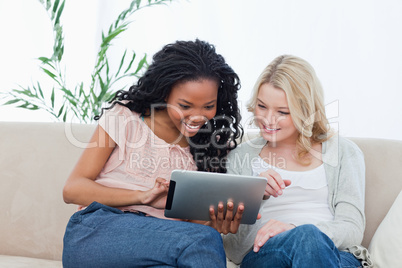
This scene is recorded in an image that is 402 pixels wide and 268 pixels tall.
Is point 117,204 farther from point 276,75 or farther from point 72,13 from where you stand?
point 72,13

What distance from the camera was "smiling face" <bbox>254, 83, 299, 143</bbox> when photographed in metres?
1.60

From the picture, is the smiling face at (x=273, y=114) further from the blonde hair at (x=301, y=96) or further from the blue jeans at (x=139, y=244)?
the blue jeans at (x=139, y=244)

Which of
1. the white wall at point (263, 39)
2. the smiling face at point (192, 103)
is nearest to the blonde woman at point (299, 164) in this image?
the smiling face at point (192, 103)

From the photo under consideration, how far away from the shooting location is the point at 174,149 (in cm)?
155

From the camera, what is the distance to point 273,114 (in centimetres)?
161

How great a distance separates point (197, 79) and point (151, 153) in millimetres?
277

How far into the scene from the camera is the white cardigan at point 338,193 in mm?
1410

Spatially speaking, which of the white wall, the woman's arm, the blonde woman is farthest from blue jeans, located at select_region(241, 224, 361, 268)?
the white wall

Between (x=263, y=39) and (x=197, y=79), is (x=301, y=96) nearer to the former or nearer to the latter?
(x=197, y=79)

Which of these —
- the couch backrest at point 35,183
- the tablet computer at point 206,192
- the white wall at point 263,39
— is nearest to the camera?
the tablet computer at point 206,192

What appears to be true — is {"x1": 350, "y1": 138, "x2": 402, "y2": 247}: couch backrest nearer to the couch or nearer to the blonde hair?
the couch

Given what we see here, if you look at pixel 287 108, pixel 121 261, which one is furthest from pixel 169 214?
pixel 287 108

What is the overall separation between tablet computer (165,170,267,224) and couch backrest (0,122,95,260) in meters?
0.59

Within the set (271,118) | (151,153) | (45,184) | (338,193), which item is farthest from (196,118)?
(45,184)
